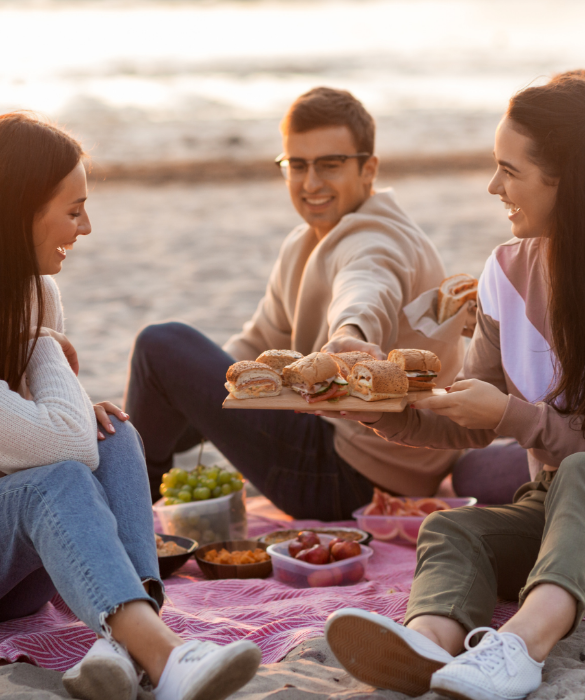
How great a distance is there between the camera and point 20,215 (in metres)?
2.58

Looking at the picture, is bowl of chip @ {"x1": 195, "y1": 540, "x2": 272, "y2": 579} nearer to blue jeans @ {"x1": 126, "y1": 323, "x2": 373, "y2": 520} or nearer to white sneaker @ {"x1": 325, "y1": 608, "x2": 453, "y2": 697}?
blue jeans @ {"x1": 126, "y1": 323, "x2": 373, "y2": 520}

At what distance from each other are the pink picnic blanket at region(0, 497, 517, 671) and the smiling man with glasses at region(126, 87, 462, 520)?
1.49ft

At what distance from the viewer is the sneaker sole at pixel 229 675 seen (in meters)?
1.97

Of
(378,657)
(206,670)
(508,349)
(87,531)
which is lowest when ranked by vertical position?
(378,657)

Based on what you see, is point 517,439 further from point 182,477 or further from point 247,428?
point 182,477

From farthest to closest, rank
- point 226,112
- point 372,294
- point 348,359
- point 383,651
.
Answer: point 226,112 → point 372,294 → point 348,359 → point 383,651

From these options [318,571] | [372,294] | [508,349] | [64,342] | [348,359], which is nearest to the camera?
[64,342]

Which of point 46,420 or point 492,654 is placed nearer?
point 492,654

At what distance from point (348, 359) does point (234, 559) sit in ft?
3.41

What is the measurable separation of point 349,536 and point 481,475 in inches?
33.8

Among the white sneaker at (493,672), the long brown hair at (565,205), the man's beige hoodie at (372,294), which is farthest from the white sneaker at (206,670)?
the man's beige hoodie at (372,294)

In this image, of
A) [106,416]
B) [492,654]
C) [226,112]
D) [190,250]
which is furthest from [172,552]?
[226,112]

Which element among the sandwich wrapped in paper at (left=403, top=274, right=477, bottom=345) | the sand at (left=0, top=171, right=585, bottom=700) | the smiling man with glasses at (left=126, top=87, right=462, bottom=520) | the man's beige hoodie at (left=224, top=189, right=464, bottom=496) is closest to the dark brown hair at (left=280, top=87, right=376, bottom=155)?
the smiling man with glasses at (left=126, top=87, right=462, bottom=520)

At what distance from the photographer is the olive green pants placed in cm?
223
